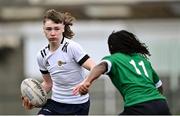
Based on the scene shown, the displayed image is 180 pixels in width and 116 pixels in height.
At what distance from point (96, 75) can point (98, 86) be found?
13285 mm

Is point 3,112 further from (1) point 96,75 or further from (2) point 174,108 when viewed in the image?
(1) point 96,75

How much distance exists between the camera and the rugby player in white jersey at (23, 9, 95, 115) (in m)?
7.93

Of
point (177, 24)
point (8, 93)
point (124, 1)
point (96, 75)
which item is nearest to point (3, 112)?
point (8, 93)

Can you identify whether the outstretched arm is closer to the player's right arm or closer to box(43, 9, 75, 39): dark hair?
box(43, 9, 75, 39): dark hair

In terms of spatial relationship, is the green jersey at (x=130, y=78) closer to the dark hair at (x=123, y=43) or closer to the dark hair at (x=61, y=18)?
the dark hair at (x=123, y=43)

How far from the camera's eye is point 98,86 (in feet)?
66.0

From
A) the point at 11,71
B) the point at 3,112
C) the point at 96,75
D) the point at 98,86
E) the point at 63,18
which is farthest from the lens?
the point at 11,71

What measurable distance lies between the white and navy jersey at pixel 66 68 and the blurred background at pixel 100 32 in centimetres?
1179

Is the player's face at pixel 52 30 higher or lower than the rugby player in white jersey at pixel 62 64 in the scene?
higher

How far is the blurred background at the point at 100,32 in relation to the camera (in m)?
20.5

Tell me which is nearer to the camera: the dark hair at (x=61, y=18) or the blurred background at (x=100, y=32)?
the dark hair at (x=61, y=18)

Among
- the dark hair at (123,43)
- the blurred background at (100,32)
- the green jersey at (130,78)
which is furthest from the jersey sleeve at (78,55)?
the blurred background at (100,32)

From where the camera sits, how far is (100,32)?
78.1ft

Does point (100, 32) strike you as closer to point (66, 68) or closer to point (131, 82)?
point (66, 68)
